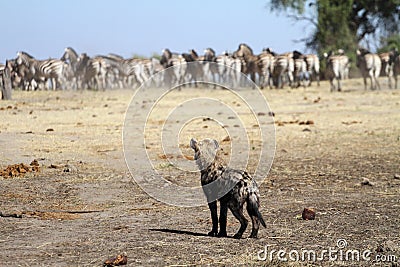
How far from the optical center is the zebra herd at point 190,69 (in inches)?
1592

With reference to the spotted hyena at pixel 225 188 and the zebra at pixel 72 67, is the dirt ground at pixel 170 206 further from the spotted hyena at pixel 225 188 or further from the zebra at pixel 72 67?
the zebra at pixel 72 67

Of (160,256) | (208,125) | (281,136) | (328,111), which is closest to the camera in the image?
(160,256)

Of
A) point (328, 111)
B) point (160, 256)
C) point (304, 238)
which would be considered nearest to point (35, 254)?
point (160, 256)

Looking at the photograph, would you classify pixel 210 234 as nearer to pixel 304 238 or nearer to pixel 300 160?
pixel 304 238

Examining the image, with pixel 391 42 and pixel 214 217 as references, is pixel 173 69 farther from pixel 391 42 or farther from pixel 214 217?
pixel 214 217

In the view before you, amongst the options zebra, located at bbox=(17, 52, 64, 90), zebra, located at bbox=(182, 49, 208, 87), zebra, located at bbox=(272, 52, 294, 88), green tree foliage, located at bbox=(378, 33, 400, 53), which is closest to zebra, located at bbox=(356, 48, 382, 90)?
zebra, located at bbox=(272, 52, 294, 88)

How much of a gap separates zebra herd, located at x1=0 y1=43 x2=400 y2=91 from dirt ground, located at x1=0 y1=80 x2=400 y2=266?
68.1 feet

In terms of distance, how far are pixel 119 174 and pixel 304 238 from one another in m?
4.80

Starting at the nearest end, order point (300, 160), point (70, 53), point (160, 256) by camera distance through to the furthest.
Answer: point (160, 256) < point (300, 160) < point (70, 53)

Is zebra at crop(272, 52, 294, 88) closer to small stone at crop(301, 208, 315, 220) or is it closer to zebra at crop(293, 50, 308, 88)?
zebra at crop(293, 50, 308, 88)

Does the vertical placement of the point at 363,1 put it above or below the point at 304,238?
above

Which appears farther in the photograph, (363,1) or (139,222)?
(363,1)

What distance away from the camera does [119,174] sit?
11.6m

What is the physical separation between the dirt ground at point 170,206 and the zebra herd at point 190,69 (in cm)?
2075
